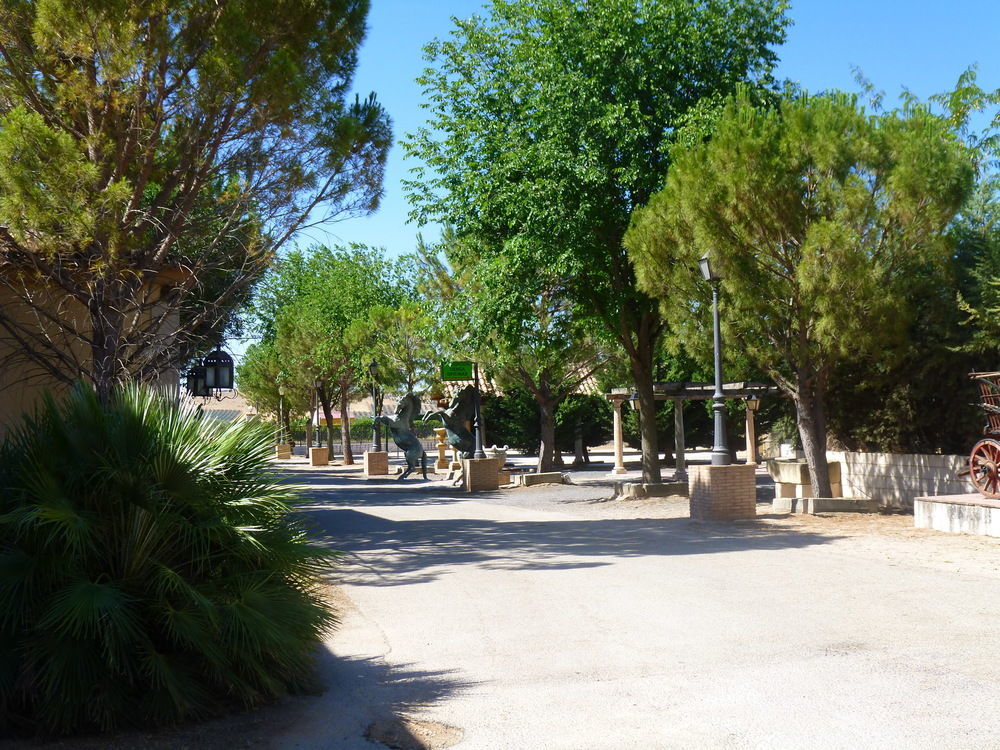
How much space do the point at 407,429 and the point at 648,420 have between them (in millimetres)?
11759

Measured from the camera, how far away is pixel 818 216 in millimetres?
15695

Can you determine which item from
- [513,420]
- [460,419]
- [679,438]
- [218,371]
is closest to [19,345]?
[218,371]

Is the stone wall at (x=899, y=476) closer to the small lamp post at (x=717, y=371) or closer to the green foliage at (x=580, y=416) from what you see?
the small lamp post at (x=717, y=371)

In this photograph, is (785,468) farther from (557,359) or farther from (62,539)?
(62,539)

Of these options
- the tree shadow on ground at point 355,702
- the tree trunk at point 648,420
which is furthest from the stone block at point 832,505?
the tree shadow on ground at point 355,702

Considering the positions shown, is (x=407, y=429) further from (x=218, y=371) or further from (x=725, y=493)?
(x=725, y=493)

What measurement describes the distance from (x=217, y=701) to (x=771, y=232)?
42.9 feet

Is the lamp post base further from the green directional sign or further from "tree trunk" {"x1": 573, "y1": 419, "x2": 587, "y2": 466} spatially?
"tree trunk" {"x1": 573, "y1": 419, "x2": 587, "y2": 466}

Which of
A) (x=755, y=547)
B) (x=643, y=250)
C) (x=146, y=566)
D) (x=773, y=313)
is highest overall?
(x=643, y=250)

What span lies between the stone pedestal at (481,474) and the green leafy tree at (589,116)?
23.1 feet

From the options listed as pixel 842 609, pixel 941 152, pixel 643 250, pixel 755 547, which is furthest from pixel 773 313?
pixel 842 609

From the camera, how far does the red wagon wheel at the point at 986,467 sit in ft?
45.2

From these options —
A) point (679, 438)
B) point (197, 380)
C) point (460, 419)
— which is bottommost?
point (679, 438)

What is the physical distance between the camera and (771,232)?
623 inches
